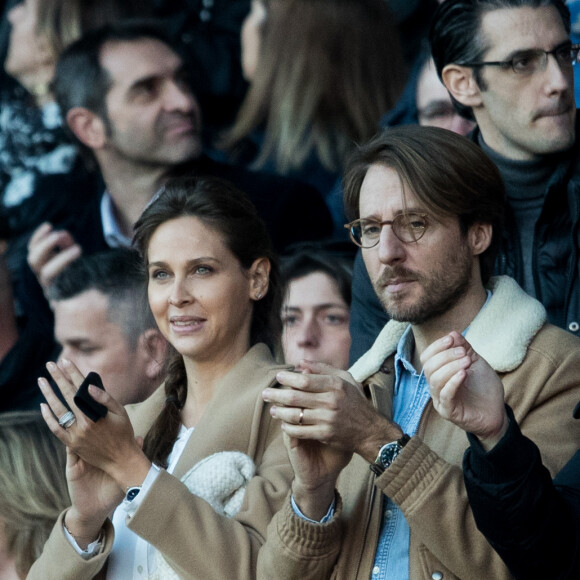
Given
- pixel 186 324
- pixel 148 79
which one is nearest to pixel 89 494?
pixel 186 324

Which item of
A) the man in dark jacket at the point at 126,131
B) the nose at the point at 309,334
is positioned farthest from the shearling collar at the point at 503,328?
the man in dark jacket at the point at 126,131

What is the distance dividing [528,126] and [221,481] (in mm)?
1392

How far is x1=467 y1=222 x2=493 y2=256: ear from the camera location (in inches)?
Answer: 119

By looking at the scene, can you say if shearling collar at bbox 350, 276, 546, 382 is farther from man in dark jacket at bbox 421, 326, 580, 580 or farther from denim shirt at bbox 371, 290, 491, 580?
man in dark jacket at bbox 421, 326, 580, 580

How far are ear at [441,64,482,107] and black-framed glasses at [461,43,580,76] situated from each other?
0.46ft

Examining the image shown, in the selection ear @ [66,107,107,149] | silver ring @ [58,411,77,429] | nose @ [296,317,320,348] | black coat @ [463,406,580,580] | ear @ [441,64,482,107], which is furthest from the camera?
ear @ [66,107,107,149]

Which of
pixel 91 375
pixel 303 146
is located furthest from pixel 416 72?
pixel 91 375

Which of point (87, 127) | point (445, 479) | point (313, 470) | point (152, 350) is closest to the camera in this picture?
point (445, 479)

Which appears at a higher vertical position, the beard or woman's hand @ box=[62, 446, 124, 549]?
the beard

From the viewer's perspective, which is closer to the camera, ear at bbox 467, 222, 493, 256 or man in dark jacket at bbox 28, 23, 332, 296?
ear at bbox 467, 222, 493, 256

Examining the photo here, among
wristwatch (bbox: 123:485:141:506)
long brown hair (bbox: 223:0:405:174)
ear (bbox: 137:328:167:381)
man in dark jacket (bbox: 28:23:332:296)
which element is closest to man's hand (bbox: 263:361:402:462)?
wristwatch (bbox: 123:485:141:506)

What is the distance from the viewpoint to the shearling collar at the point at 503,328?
9.19 feet

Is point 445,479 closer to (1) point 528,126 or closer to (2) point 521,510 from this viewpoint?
(2) point 521,510

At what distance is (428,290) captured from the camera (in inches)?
116
